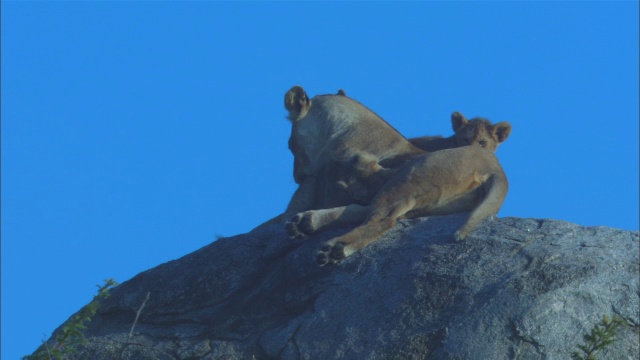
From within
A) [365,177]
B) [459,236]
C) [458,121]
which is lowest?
[459,236]

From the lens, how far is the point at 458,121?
49.3ft

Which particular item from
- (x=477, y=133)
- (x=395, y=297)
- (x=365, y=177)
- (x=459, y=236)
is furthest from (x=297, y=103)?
(x=395, y=297)

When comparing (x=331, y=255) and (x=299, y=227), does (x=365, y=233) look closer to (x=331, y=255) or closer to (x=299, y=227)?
(x=331, y=255)

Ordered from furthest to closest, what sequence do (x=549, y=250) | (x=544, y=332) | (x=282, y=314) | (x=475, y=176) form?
(x=475, y=176) → (x=282, y=314) → (x=549, y=250) → (x=544, y=332)

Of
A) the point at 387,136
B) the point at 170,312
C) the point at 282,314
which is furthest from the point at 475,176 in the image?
the point at 170,312

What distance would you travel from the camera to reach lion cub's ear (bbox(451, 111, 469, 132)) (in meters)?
15.0

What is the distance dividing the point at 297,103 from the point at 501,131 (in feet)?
11.0

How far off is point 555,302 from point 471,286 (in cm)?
72

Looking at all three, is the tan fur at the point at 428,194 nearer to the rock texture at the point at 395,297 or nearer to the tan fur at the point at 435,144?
the rock texture at the point at 395,297

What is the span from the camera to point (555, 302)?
28.6 feet

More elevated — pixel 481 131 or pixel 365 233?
pixel 481 131

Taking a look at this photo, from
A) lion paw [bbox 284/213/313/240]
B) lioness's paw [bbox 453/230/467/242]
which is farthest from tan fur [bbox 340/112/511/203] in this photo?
lioness's paw [bbox 453/230/467/242]

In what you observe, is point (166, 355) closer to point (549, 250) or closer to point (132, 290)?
point (132, 290)

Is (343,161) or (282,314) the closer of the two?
(282,314)
